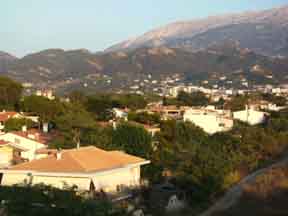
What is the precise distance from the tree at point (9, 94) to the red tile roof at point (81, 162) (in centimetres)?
3001

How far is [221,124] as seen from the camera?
43344mm

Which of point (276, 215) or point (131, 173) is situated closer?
point (276, 215)

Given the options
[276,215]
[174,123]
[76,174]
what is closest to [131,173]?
[76,174]

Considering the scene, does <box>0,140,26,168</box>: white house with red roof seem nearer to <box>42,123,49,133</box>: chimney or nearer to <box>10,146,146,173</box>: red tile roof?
<box>42,123,49,133</box>: chimney

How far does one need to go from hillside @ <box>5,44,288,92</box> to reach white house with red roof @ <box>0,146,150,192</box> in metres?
101

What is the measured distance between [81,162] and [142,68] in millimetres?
122394

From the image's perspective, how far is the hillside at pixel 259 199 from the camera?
340 inches

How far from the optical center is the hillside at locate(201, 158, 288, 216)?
340 inches

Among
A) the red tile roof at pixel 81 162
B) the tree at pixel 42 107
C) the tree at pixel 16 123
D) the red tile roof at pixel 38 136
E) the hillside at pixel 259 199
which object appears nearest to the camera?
the hillside at pixel 259 199

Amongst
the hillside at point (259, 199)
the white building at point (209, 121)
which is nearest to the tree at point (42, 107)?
the white building at point (209, 121)

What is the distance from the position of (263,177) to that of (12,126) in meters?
27.2

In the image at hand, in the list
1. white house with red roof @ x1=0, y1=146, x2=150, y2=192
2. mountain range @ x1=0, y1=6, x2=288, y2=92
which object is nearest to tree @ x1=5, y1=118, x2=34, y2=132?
white house with red roof @ x1=0, y1=146, x2=150, y2=192

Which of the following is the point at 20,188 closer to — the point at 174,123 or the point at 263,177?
the point at 263,177

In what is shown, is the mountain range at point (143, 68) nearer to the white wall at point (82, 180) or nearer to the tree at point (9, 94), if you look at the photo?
the tree at point (9, 94)
